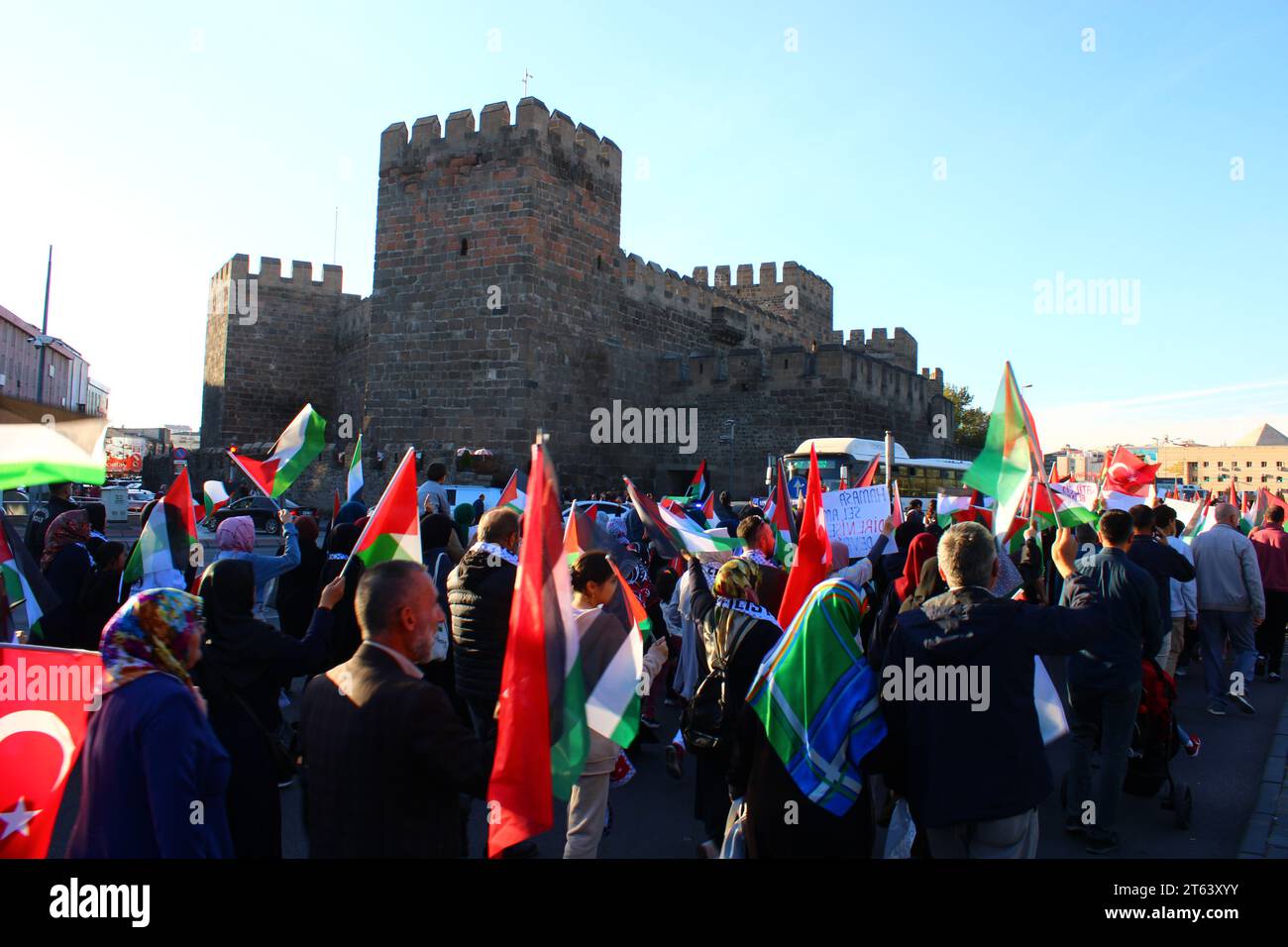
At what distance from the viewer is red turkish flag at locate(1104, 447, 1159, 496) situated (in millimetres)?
9422

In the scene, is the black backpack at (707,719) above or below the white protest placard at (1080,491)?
below

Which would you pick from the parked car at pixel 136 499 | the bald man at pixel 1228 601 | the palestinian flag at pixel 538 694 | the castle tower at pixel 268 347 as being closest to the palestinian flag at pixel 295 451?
the palestinian flag at pixel 538 694

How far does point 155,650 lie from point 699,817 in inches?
103

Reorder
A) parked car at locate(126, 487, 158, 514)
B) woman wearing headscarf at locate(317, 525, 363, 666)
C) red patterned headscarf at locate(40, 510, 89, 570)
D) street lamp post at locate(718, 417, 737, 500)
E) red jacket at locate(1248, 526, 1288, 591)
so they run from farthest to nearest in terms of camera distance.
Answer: parked car at locate(126, 487, 158, 514)
street lamp post at locate(718, 417, 737, 500)
red jacket at locate(1248, 526, 1288, 591)
red patterned headscarf at locate(40, 510, 89, 570)
woman wearing headscarf at locate(317, 525, 363, 666)

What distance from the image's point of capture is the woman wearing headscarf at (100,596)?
5652mm

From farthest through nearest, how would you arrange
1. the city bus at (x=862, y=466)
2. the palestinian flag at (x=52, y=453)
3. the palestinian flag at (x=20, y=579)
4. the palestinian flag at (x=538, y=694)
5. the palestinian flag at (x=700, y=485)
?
the city bus at (x=862, y=466) → the palestinian flag at (x=700, y=485) → the palestinian flag at (x=20, y=579) → the palestinian flag at (x=52, y=453) → the palestinian flag at (x=538, y=694)

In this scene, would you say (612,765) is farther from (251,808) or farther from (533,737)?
(251,808)

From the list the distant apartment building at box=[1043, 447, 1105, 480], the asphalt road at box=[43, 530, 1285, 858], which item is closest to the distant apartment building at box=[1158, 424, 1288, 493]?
the distant apartment building at box=[1043, 447, 1105, 480]

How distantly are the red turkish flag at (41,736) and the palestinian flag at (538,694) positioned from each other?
1321mm

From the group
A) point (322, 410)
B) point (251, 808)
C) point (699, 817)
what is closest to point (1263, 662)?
point (699, 817)

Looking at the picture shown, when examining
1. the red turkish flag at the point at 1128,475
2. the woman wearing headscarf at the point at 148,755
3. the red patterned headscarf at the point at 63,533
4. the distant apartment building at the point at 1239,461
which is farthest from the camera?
the distant apartment building at the point at 1239,461

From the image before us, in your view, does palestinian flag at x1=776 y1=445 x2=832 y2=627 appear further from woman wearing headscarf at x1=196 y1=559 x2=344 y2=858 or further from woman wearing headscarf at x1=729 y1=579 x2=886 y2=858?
woman wearing headscarf at x1=196 y1=559 x2=344 y2=858

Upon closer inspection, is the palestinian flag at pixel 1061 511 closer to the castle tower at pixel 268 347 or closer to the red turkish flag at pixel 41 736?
the red turkish flag at pixel 41 736

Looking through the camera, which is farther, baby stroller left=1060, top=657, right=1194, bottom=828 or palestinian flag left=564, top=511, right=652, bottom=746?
baby stroller left=1060, top=657, right=1194, bottom=828
